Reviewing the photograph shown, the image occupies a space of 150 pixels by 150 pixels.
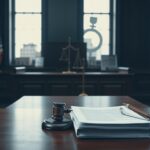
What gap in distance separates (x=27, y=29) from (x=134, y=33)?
197 cm

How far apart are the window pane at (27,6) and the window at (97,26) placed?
2.91ft

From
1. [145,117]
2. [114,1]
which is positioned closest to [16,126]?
[145,117]

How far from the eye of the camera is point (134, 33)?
615 cm

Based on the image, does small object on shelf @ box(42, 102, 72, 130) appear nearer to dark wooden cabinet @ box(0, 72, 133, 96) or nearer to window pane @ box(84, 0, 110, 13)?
dark wooden cabinet @ box(0, 72, 133, 96)

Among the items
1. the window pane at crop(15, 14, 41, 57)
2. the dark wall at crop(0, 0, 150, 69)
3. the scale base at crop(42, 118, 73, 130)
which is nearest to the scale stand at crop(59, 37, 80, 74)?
the dark wall at crop(0, 0, 150, 69)

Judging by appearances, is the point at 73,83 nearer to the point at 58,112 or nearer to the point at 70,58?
the point at 70,58

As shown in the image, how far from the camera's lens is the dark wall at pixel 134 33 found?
612 centimetres

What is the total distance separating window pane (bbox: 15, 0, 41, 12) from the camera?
6324 mm

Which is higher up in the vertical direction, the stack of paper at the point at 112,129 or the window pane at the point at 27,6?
the window pane at the point at 27,6

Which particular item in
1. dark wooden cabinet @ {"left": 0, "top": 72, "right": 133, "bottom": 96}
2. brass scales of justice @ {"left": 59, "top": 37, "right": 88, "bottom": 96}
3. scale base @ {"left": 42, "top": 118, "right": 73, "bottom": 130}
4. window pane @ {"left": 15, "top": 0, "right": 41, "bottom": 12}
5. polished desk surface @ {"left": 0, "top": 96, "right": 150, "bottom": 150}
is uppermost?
window pane @ {"left": 15, "top": 0, "right": 41, "bottom": 12}

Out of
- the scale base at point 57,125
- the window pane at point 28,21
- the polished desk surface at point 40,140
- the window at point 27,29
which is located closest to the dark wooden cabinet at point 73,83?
the window at point 27,29

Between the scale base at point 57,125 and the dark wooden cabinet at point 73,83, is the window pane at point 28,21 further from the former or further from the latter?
the scale base at point 57,125

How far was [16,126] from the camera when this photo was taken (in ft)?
4.33

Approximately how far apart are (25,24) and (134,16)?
2016 mm
